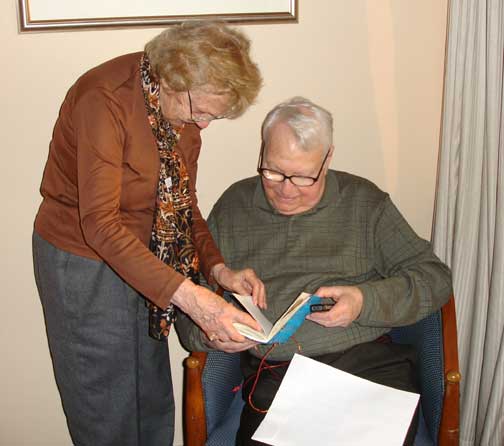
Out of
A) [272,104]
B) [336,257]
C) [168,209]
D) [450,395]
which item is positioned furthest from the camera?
[272,104]

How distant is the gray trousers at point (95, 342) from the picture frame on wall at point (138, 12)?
2.34 ft

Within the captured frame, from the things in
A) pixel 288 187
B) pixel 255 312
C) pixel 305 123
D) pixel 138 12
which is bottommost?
pixel 255 312

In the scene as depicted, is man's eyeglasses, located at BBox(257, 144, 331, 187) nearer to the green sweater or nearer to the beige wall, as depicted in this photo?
the green sweater

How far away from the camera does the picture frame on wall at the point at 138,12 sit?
195 centimetres

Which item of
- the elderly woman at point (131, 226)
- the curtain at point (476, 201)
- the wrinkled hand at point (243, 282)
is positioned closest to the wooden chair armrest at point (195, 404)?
the elderly woman at point (131, 226)

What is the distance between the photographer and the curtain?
1.94 m

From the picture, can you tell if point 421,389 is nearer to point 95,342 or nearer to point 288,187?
point 288,187

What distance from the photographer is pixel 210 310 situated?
1.54 meters

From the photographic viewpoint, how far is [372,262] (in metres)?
1.91

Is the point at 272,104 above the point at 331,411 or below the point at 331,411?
above

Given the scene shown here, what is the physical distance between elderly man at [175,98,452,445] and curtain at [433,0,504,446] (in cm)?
29

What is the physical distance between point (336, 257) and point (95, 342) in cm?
76

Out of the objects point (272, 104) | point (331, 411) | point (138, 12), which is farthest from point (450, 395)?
point (138, 12)

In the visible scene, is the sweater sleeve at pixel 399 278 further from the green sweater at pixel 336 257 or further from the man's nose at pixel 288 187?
the man's nose at pixel 288 187
